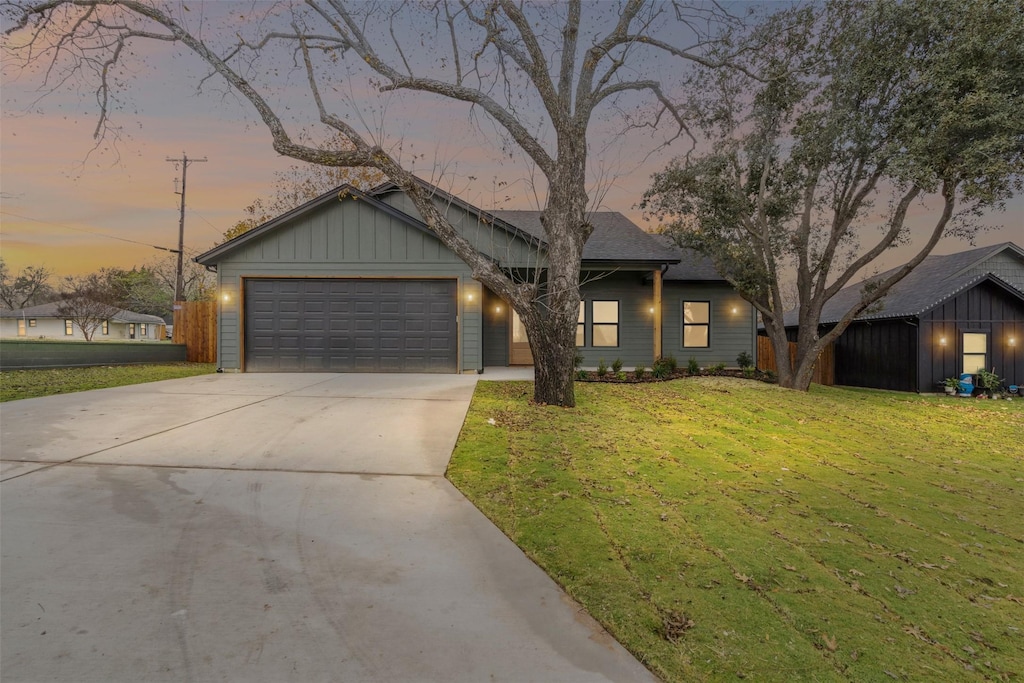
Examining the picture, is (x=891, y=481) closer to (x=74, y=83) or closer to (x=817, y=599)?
(x=817, y=599)

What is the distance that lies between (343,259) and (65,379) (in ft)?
21.1

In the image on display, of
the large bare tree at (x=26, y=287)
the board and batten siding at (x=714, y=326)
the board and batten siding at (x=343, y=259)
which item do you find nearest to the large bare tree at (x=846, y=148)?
the board and batten siding at (x=714, y=326)

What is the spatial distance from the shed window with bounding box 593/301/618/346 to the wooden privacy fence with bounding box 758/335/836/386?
210 inches

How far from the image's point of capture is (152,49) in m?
8.76

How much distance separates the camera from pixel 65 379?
33.2ft

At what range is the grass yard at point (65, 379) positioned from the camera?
814cm

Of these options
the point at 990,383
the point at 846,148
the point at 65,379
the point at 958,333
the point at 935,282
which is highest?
the point at 846,148

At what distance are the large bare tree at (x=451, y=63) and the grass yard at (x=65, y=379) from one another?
5.27 metres

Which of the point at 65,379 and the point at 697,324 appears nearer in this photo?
the point at 65,379

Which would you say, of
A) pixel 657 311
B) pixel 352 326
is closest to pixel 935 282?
pixel 657 311

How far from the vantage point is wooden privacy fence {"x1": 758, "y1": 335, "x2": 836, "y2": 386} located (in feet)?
50.9

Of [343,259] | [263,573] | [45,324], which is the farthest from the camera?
[45,324]

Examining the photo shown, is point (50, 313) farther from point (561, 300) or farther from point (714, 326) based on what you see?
point (714, 326)

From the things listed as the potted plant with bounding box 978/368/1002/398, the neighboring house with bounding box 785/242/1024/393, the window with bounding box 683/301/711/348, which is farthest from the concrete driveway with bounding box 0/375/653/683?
the potted plant with bounding box 978/368/1002/398
